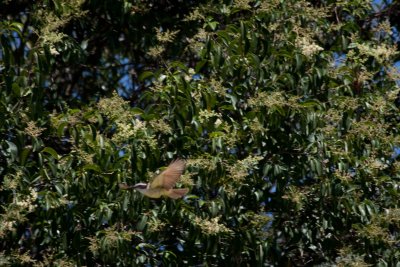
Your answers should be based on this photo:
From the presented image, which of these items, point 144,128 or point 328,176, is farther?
point 328,176

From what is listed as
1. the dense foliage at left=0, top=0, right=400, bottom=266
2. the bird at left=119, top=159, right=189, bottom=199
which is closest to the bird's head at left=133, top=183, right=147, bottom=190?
the bird at left=119, top=159, right=189, bottom=199

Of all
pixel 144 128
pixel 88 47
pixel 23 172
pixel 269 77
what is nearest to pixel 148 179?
pixel 144 128

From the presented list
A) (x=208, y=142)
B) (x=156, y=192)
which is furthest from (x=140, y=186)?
(x=208, y=142)

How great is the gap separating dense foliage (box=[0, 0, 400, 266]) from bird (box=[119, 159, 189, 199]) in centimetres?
23

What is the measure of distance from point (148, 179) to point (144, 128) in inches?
8.1

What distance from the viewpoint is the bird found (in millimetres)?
3355

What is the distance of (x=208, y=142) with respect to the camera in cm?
390

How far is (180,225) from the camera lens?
3807mm

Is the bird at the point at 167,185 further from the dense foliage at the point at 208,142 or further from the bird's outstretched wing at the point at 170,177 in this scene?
the dense foliage at the point at 208,142

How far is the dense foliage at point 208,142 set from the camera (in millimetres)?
3707

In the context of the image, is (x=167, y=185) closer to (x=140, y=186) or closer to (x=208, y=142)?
(x=140, y=186)

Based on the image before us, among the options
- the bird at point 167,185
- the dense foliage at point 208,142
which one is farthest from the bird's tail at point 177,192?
the dense foliage at point 208,142

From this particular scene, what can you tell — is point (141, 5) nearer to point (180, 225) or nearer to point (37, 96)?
point (37, 96)

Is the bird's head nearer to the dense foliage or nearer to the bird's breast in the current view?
A: the bird's breast
